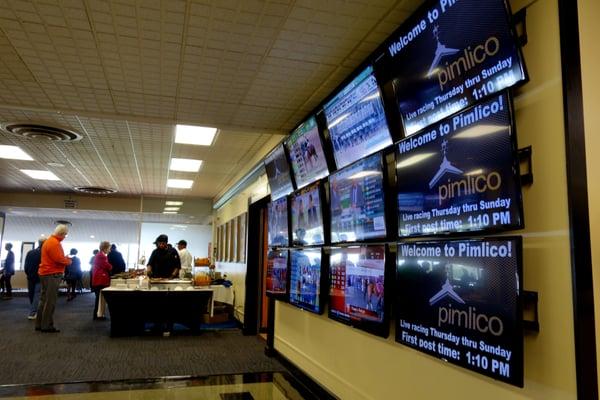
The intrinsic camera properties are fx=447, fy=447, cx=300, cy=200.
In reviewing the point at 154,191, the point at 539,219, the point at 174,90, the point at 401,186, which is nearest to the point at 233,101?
the point at 174,90

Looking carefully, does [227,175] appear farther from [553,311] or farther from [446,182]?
[553,311]

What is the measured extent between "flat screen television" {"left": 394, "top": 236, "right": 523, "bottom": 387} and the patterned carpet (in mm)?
2856

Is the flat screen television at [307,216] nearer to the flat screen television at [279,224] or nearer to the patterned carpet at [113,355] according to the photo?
the flat screen television at [279,224]

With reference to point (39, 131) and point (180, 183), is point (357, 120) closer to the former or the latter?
point (39, 131)

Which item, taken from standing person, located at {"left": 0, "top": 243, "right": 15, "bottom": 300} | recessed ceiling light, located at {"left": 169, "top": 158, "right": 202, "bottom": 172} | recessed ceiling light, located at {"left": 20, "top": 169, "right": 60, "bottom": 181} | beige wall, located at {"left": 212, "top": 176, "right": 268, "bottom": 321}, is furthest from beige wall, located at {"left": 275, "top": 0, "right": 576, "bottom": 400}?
standing person, located at {"left": 0, "top": 243, "right": 15, "bottom": 300}

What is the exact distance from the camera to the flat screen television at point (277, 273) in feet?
15.7

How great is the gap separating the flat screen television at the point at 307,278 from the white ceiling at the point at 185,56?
55.0 inches

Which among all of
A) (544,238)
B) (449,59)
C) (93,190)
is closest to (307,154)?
(449,59)

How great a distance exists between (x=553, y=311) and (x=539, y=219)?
364mm

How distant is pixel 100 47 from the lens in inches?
123

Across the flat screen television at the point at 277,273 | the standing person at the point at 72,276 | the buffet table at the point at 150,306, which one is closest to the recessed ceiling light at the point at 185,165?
the buffet table at the point at 150,306

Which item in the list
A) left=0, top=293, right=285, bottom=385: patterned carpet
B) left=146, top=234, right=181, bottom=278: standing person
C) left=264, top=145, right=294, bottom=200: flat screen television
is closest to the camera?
left=0, top=293, right=285, bottom=385: patterned carpet

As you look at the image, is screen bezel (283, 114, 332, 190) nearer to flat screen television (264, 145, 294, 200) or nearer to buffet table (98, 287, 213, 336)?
flat screen television (264, 145, 294, 200)

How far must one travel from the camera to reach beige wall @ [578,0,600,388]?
1602mm
